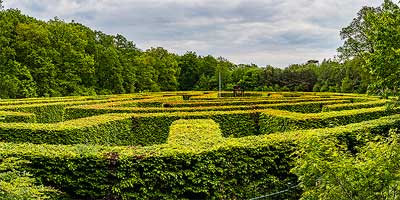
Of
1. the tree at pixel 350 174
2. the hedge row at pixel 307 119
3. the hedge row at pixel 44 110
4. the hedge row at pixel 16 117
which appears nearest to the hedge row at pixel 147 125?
the hedge row at pixel 307 119

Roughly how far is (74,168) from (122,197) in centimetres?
99

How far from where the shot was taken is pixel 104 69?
46812 mm

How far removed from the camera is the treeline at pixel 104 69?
3625 cm

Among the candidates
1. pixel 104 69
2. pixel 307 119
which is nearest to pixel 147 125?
pixel 307 119

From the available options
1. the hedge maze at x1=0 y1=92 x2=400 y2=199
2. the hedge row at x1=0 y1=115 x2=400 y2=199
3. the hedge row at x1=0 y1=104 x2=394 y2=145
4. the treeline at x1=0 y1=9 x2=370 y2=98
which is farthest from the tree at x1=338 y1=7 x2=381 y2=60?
the hedge row at x1=0 y1=115 x2=400 y2=199

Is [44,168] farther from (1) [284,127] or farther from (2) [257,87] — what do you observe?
(2) [257,87]

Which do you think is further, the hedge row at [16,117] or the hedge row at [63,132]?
the hedge row at [16,117]

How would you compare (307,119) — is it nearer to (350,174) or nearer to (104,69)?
(350,174)

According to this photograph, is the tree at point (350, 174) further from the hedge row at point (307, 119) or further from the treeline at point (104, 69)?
the treeline at point (104, 69)

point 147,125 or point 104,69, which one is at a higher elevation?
point 104,69

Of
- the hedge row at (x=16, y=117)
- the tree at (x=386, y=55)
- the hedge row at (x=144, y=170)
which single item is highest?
Result: the tree at (x=386, y=55)

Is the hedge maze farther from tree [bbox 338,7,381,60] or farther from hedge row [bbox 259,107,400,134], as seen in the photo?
tree [bbox 338,7,381,60]

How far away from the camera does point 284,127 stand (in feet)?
41.6

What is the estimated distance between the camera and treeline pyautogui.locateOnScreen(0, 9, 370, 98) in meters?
36.2
